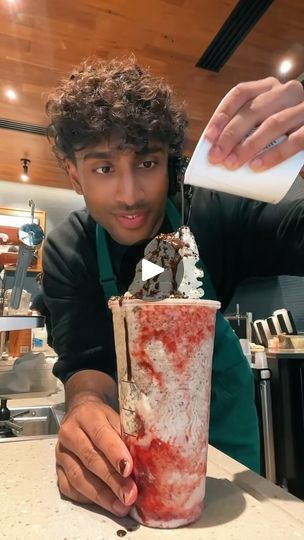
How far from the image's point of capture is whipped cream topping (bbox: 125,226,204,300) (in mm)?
448

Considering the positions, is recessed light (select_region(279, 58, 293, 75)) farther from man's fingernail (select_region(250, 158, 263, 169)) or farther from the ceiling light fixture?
man's fingernail (select_region(250, 158, 263, 169))

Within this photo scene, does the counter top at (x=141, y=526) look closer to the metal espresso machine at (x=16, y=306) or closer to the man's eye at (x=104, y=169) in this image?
the metal espresso machine at (x=16, y=306)

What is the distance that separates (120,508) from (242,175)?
397mm

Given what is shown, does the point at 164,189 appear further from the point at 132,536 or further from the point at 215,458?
the point at 132,536

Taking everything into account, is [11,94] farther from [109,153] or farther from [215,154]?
[215,154]

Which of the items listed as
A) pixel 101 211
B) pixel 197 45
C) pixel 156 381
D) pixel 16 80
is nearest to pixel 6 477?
pixel 156 381

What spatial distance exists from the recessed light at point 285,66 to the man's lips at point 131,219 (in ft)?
5.85

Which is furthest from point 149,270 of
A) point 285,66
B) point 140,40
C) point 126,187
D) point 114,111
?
point 285,66

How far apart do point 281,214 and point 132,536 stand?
2.10 feet

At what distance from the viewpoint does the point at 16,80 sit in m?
2.24

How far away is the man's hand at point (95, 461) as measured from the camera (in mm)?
423

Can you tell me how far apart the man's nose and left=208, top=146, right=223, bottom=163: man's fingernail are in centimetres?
31

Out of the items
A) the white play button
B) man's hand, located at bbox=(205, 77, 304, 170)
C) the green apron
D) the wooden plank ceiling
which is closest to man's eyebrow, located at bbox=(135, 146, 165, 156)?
the green apron

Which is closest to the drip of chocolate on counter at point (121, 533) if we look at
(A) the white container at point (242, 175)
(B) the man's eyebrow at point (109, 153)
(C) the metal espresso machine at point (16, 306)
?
(A) the white container at point (242, 175)
